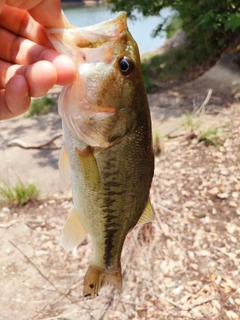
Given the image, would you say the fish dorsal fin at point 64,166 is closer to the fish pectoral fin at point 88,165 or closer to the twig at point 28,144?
the fish pectoral fin at point 88,165

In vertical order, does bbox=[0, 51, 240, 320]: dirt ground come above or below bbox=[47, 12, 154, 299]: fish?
below

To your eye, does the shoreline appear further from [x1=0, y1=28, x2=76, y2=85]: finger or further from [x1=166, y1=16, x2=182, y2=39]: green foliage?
[x1=0, y1=28, x2=76, y2=85]: finger

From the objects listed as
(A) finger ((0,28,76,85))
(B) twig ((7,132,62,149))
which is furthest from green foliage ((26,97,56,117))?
(A) finger ((0,28,76,85))

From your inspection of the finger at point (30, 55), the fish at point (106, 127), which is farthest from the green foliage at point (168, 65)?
the fish at point (106, 127)

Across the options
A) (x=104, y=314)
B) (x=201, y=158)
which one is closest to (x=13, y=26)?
(x=104, y=314)

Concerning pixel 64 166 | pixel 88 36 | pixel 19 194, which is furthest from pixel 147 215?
pixel 19 194

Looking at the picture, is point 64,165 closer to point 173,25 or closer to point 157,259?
point 157,259

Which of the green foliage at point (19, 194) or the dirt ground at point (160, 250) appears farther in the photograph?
the green foliage at point (19, 194)
